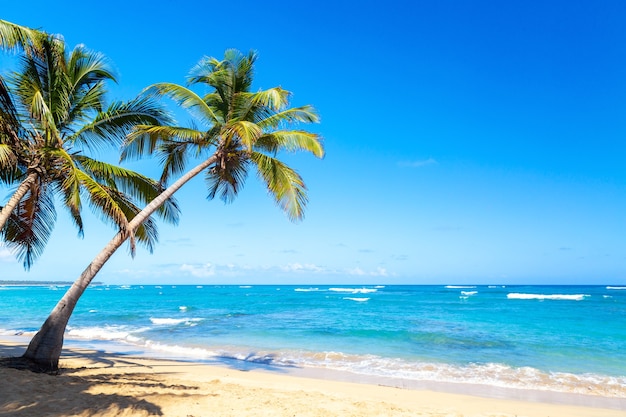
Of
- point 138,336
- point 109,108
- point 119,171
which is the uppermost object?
point 109,108

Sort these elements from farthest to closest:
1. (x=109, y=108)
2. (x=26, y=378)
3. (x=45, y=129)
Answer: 1. (x=109, y=108)
2. (x=45, y=129)
3. (x=26, y=378)

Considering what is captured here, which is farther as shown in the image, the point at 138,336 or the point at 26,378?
the point at 138,336

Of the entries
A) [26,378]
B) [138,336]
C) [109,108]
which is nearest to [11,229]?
[109,108]

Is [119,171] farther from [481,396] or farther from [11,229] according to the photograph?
[481,396]

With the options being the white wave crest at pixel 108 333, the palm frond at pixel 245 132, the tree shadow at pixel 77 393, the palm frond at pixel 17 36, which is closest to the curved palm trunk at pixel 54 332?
the tree shadow at pixel 77 393

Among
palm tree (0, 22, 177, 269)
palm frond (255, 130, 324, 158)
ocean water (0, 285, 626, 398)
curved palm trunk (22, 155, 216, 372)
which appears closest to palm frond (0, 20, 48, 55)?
palm tree (0, 22, 177, 269)

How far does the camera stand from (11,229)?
30.8ft

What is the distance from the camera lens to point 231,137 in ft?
28.8

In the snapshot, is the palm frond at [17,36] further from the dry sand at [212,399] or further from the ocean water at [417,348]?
the ocean water at [417,348]

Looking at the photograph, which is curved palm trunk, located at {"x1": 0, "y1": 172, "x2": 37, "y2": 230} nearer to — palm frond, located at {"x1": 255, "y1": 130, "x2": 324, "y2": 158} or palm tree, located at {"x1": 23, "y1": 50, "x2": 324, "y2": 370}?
palm tree, located at {"x1": 23, "y1": 50, "x2": 324, "y2": 370}

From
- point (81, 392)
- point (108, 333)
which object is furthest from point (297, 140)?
point (108, 333)

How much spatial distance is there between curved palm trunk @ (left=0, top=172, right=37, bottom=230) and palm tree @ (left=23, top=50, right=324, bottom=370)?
5.39ft

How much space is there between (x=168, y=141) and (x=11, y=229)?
4189 millimetres

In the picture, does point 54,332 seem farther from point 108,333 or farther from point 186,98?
point 108,333
